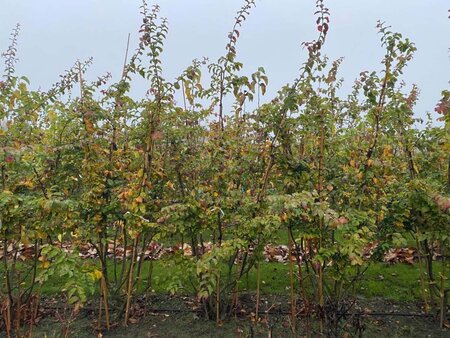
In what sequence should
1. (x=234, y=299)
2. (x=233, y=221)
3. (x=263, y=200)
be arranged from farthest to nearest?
(x=234, y=299) → (x=233, y=221) → (x=263, y=200)

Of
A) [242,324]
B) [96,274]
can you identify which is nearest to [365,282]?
[242,324]

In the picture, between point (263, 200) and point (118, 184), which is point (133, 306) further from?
point (263, 200)

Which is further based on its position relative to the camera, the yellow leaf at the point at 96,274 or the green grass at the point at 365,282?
the green grass at the point at 365,282

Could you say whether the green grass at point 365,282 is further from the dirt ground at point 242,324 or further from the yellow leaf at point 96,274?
the yellow leaf at point 96,274

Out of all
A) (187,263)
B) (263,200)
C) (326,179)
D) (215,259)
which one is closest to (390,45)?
(326,179)

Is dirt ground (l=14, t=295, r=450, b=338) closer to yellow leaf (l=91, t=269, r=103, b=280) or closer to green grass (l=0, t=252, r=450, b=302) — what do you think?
green grass (l=0, t=252, r=450, b=302)

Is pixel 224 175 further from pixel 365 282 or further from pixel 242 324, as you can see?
pixel 365 282

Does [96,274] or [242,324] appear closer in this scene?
[96,274]

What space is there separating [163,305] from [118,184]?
147 cm

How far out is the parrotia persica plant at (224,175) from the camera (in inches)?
122

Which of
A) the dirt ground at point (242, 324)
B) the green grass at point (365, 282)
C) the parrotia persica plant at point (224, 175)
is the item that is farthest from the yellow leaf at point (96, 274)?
the green grass at point (365, 282)

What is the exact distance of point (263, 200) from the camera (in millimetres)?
3178

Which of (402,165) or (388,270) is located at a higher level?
(402,165)

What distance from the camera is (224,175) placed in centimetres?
359
